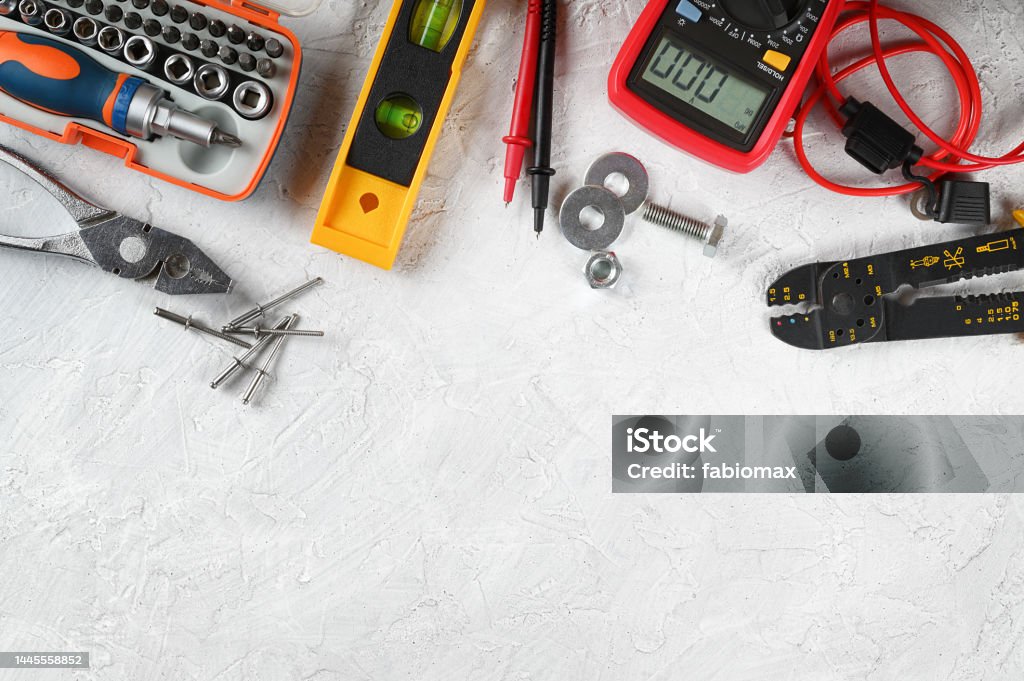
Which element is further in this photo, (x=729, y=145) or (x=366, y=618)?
(x=366, y=618)

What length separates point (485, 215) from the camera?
107cm

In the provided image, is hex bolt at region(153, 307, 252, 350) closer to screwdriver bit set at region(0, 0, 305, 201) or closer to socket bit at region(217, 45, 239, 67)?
screwdriver bit set at region(0, 0, 305, 201)

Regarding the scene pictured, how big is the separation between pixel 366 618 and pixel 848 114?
93 centimetres

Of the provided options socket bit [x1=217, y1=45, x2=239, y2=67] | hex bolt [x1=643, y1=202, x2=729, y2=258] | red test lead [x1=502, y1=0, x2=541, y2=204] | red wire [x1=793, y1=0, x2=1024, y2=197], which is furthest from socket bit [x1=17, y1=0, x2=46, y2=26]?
red wire [x1=793, y1=0, x2=1024, y2=197]

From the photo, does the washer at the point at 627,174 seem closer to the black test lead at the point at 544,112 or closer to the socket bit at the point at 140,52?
the black test lead at the point at 544,112

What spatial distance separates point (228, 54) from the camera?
98 cm

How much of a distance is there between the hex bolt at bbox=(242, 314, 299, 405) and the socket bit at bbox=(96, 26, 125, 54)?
0.40 metres

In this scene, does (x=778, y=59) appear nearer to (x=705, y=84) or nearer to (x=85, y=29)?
(x=705, y=84)

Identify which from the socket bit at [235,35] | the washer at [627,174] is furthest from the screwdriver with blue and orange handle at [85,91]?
the washer at [627,174]

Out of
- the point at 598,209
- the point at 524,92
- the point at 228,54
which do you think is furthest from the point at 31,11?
the point at 598,209

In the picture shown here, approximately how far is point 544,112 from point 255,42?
1.24ft

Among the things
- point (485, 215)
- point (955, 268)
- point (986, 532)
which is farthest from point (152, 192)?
point (986, 532)

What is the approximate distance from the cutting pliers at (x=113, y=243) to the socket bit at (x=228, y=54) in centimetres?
24

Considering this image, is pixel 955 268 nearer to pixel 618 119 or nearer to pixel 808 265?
pixel 808 265
